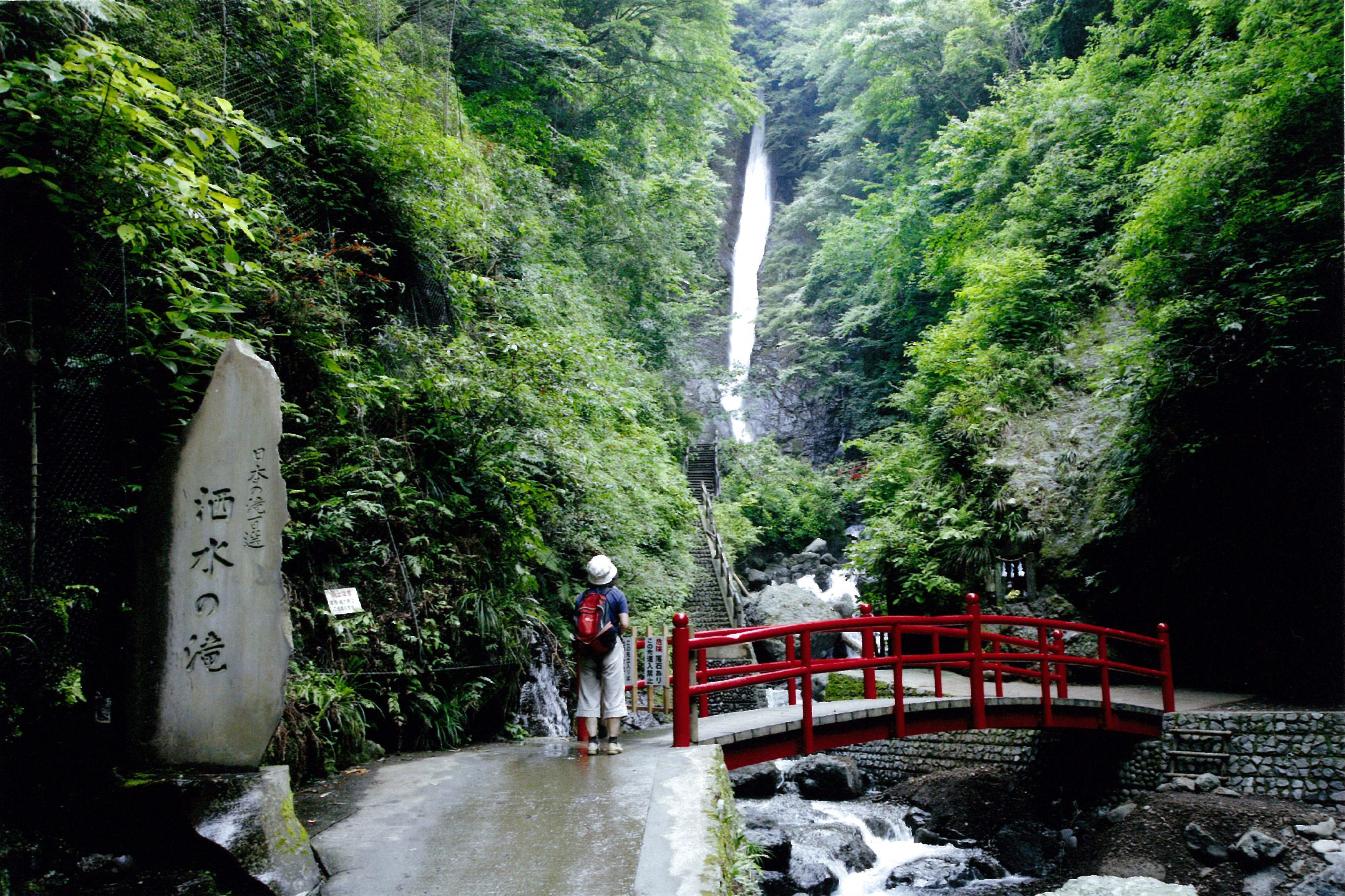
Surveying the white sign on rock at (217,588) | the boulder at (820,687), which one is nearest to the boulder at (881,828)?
the boulder at (820,687)

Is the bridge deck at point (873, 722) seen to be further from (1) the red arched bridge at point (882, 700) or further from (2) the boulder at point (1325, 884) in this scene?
(2) the boulder at point (1325, 884)

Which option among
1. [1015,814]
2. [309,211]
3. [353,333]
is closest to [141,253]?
[353,333]

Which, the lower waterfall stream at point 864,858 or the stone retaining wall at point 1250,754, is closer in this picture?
the stone retaining wall at point 1250,754

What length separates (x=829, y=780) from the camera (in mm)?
11383

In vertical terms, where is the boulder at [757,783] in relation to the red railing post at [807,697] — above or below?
below

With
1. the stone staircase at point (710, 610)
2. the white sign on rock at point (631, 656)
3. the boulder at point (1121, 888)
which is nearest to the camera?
the boulder at point (1121, 888)

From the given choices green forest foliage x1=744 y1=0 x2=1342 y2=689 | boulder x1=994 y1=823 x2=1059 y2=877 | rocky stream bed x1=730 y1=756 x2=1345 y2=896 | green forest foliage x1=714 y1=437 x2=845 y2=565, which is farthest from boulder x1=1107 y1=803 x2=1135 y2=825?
green forest foliage x1=714 y1=437 x2=845 y2=565

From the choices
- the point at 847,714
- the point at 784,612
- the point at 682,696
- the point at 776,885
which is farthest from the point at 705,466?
the point at 682,696

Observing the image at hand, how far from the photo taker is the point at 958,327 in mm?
15477

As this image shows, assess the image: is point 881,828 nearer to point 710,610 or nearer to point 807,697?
point 807,697

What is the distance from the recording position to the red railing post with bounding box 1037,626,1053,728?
A: 866cm

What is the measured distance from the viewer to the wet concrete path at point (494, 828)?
342 cm

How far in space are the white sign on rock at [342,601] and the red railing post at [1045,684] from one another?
24.7 ft

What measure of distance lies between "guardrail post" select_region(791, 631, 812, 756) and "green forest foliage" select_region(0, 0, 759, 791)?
9.73 ft
